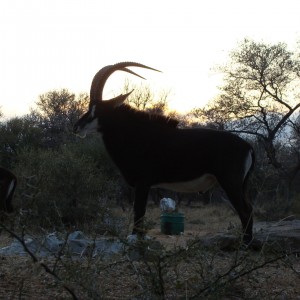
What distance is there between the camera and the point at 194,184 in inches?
279

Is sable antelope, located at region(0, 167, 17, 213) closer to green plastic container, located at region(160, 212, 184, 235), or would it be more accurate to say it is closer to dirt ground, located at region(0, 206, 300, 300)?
green plastic container, located at region(160, 212, 184, 235)

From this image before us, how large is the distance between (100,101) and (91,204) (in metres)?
5.39

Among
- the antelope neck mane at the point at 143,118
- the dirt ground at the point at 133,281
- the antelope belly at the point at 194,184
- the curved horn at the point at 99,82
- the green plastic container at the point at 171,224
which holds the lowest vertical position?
the green plastic container at the point at 171,224

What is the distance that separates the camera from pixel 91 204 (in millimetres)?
12594

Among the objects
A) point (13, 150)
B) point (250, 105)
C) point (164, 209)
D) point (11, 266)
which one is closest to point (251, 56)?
point (250, 105)

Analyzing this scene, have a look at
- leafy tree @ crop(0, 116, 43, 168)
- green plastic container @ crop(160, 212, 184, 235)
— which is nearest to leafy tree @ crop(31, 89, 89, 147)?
leafy tree @ crop(0, 116, 43, 168)

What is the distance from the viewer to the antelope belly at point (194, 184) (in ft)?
23.1

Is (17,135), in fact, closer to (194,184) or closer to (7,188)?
(7,188)

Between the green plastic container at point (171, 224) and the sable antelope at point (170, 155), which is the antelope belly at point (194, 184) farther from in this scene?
the green plastic container at point (171, 224)

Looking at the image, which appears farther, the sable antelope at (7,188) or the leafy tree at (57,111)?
the leafy tree at (57,111)

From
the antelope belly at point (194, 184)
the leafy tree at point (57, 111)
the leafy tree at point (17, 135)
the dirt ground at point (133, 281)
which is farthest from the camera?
the leafy tree at point (57, 111)

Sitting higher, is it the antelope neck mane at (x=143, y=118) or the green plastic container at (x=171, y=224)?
the antelope neck mane at (x=143, y=118)

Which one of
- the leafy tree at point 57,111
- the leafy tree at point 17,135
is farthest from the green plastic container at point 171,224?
the leafy tree at point 57,111

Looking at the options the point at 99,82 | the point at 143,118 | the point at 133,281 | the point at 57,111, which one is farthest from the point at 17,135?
the point at 133,281
